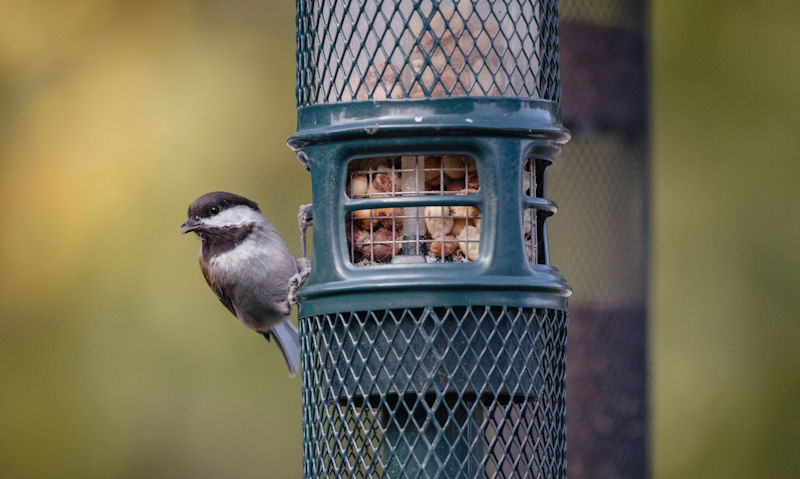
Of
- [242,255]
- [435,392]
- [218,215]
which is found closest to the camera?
[435,392]

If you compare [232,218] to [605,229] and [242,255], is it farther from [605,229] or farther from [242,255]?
[605,229]

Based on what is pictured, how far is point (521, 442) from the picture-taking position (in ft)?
9.48

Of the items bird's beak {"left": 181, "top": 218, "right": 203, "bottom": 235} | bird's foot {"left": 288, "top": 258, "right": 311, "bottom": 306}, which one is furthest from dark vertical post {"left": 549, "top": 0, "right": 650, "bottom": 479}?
bird's beak {"left": 181, "top": 218, "right": 203, "bottom": 235}

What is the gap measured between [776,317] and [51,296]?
12.9 feet

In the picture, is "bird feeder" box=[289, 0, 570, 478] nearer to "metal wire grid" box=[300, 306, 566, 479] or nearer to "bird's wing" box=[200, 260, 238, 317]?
"metal wire grid" box=[300, 306, 566, 479]

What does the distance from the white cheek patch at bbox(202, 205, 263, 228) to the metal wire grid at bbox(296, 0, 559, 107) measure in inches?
62.8

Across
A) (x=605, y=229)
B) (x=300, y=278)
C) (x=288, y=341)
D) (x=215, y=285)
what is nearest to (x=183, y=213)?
(x=288, y=341)

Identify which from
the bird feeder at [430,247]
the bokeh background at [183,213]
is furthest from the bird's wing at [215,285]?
the bokeh background at [183,213]

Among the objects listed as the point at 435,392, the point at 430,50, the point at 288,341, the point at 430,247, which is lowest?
the point at 288,341

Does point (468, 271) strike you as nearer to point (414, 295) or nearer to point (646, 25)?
point (414, 295)

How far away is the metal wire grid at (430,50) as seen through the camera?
9.46 feet

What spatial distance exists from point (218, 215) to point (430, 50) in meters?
1.86

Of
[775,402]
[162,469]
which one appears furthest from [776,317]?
[162,469]

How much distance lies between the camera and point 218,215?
15.1 feet
